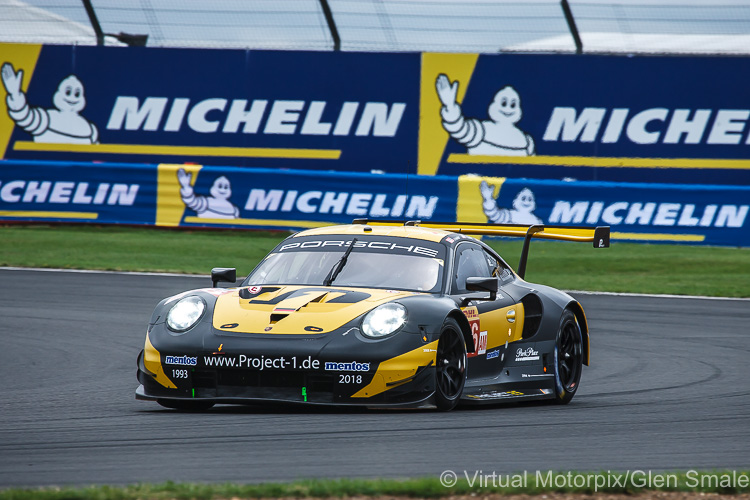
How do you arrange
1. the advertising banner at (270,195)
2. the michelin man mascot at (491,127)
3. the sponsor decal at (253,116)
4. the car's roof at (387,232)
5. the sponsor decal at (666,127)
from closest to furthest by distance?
the car's roof at (387,232) → the advertising banner at (270,195) → the sponsor decal at (666,127) → the michelin man mascot at (491,127) → the sponsor decal at (253,116)

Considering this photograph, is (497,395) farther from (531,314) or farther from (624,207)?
(624,207)

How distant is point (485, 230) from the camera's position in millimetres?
8875

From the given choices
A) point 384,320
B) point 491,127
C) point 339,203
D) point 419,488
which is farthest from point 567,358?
point 491,127

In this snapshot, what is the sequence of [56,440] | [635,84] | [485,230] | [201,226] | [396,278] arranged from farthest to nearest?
[635,84]
[201,226]
[485,230]
[396,278]
[56,440]

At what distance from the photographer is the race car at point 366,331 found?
263 inches

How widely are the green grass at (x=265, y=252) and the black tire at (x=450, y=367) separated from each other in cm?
883

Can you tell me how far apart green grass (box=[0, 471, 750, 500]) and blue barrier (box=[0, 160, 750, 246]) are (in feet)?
44.7

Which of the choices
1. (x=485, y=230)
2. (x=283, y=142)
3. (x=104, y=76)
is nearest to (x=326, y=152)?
(x=283, y=142)

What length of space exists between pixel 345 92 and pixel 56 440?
16.1 metres

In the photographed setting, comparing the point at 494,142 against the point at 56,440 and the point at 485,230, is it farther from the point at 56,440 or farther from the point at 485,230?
the point at 56,440

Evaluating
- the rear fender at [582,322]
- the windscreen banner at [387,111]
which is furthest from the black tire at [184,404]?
the windscreen banner at [387,111]

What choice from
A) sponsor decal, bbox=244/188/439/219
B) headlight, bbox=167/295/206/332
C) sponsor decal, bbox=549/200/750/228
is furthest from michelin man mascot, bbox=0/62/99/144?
headlight, bbox=167/295/206/332

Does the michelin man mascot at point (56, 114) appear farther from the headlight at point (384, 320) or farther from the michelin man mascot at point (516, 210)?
the headlight at point (384, 320)

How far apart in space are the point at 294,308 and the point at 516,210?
12.0 metres
